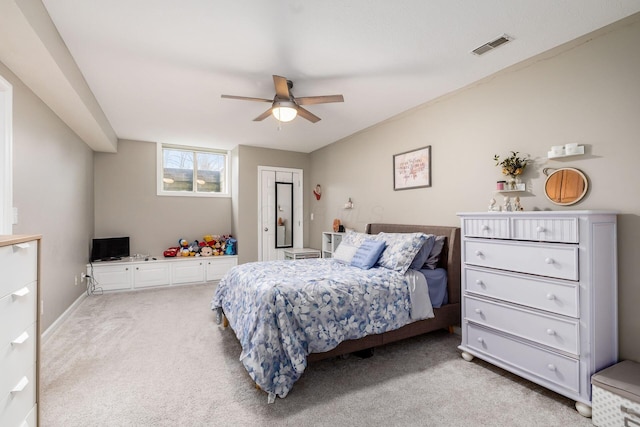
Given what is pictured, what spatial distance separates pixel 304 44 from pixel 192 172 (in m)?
4.39

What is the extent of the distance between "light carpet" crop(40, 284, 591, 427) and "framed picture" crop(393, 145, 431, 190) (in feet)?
5.81

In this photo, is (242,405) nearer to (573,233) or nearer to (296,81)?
(573,233)

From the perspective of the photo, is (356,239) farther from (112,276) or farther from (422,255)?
(112,276)

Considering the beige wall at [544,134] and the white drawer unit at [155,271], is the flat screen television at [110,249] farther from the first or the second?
the beige wall at [544,134]

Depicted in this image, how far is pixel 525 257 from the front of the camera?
7.22 ft

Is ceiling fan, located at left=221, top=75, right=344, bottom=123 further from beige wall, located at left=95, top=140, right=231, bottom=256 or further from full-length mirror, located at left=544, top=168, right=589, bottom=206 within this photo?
beige wall, located at left=95, top=140, right=231, bottom=256

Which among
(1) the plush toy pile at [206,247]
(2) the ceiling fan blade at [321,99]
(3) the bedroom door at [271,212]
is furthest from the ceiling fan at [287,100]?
(1) the plush toy pile at [206,247]

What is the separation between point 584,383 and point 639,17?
244 centimetres

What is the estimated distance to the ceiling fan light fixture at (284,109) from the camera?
9.28 feet

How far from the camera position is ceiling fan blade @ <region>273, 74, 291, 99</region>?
97.3 inches

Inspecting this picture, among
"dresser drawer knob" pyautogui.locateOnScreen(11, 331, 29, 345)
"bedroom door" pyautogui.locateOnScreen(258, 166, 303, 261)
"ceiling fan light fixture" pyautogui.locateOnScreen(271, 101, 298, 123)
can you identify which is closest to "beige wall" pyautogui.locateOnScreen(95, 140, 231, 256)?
"bedroom door" pyautogui.locateOnScreen(258, 166, 303, 261)

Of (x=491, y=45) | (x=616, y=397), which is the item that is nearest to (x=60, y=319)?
(x=616, y=397)

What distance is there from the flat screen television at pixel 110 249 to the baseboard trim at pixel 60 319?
0.62m

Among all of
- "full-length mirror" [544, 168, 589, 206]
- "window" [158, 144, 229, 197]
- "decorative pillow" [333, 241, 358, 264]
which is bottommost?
"decorative pillow" [333, 241, 358, 264]
